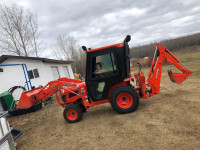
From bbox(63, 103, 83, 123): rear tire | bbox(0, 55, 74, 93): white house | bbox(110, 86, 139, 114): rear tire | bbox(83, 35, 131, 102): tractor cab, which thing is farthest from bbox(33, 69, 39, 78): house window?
bbox(110, 86, 139, 114): rear tire

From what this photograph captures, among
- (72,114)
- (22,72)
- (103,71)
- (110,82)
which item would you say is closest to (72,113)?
(72,114)

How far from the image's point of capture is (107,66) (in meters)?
4.21

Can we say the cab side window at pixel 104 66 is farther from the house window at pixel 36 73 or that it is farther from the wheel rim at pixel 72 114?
the house window at pixel 36 73

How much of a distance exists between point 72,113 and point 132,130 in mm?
2086

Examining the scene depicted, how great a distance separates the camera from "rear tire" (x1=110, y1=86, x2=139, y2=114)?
13.7ft

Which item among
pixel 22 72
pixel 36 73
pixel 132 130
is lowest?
pixel 132 130

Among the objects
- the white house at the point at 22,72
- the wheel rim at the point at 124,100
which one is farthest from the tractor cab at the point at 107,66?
the white house at the point at 22,72

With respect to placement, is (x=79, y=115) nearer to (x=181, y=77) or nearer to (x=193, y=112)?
(x=193, y=112)

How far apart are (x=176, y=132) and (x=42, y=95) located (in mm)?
4133

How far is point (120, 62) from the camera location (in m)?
4.18

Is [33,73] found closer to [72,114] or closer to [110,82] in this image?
[72,114]

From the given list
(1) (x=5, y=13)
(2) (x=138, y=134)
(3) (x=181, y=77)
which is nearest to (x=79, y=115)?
(2) (x=138, y=134)

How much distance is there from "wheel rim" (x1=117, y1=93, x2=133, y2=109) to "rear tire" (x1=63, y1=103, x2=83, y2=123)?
1332mm

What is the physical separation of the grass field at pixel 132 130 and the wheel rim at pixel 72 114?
262mm
